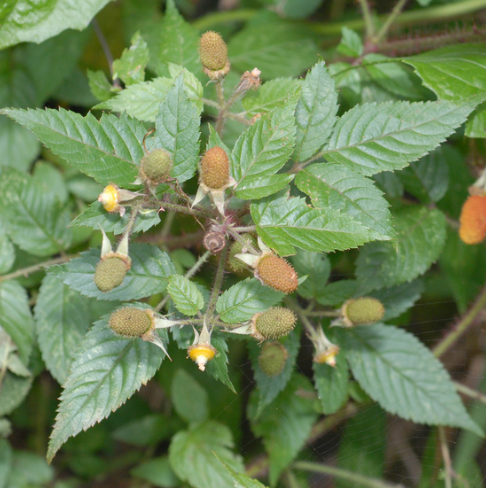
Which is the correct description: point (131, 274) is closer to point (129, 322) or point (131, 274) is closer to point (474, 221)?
point (129, 322)

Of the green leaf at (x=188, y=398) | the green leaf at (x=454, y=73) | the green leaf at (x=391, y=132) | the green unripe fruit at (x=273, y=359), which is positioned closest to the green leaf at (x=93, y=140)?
the green leaf at (x=391, y=132)

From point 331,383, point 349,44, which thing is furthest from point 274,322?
point 349,44

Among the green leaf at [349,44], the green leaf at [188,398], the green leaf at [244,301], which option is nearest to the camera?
the green leaf at [244,301]

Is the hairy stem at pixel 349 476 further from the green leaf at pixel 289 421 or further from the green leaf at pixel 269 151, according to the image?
the green leaf at pixel 269 151

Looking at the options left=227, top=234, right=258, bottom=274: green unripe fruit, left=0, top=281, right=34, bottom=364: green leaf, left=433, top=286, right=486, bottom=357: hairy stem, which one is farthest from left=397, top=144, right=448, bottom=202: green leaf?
left=0, top=281, right=34, bottom=364: green leaf

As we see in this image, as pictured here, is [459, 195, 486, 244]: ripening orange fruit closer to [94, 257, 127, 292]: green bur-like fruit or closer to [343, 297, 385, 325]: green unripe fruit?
[343, 297, 385, 325]: green unripe fruit

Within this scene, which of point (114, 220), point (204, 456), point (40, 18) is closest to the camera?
point (114, 220)
